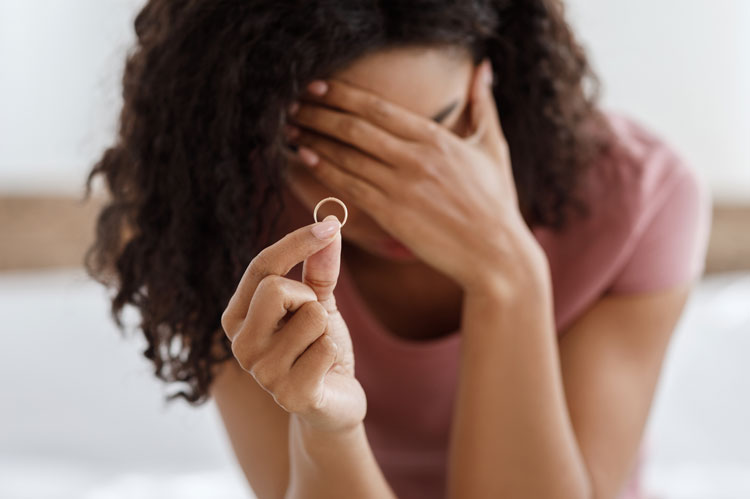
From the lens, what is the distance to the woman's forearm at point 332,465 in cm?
67

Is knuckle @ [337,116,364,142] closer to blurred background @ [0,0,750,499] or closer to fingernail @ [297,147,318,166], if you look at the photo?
fingernail @ [297,147,318,166]

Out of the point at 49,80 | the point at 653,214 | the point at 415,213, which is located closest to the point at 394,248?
the point at 415,213

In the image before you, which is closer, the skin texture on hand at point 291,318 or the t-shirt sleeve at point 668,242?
the skin texture on hand at point 291,318

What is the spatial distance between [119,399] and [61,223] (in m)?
0.62

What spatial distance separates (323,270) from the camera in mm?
522

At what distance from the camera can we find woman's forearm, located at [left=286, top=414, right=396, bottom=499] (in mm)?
669

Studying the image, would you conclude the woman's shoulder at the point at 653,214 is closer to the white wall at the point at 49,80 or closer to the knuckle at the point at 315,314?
the knuckle at the point at 315,314

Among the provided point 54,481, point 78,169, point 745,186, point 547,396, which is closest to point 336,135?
point 547,396

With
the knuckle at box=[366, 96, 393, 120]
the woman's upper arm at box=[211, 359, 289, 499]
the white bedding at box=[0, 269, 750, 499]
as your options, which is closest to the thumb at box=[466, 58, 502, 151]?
the knuckle at box=[366, 96, 393, 120]

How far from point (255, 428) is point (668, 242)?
51cm

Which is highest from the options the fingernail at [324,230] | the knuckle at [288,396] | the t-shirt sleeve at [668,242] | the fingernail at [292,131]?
the fingernail at [324,230]

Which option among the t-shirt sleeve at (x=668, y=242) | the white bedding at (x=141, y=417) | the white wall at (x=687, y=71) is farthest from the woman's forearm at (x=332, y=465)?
the white wall at (x=687, y=71)

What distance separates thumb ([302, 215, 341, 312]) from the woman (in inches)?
1.7

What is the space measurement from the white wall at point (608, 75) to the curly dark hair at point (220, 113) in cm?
85
